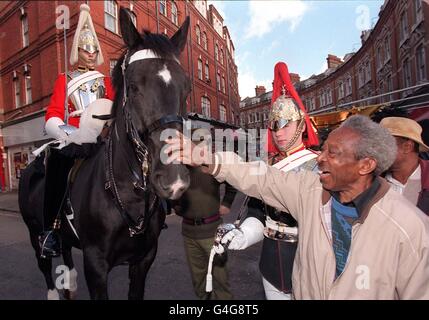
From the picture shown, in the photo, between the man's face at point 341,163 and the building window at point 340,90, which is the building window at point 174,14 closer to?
the man's face at point 341,163

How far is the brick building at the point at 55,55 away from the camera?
10477mm

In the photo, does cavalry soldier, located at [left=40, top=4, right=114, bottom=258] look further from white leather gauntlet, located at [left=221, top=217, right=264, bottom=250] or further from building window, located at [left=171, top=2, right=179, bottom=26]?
building window, located at [left=171, top=2, right=179, bottom=26]

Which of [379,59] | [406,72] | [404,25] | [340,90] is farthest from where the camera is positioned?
[340,90]

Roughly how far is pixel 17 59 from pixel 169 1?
1050 cm

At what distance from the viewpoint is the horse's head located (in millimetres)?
1753

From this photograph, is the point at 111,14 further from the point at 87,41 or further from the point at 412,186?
the point at 412,186

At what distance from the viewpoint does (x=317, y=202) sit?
5.83ft

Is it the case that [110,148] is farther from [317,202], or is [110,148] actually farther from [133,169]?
[317,202]

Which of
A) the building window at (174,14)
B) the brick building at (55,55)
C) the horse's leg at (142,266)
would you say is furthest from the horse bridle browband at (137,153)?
the building window at (174,14)

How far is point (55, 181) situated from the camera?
2936 mm

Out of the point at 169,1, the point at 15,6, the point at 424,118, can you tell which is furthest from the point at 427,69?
the point at 15,6

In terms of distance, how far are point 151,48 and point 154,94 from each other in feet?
1.54

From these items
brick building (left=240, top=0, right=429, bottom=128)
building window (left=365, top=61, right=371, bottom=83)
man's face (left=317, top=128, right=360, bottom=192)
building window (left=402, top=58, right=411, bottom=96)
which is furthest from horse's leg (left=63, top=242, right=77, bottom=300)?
building window (left=365, top=61, right=371, bottom=83)

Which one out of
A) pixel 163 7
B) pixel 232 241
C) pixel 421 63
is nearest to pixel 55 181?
pixel 232 241
